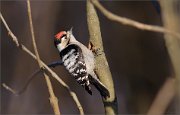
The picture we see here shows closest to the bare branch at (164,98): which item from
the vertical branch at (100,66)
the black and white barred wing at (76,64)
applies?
the vertical branch at (100,66)

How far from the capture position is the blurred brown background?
4.97 metres

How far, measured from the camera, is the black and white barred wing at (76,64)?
2311mm

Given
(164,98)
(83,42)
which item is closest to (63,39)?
(164,98)

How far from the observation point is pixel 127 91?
569 cm

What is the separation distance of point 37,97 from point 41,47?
584 millimetres

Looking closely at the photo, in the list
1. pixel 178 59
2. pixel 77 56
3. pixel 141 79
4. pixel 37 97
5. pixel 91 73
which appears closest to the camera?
pixel 178 59

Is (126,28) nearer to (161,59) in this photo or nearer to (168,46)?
(161,59)

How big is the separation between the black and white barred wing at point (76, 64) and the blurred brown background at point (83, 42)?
2.19 metres

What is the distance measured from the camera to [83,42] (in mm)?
5305

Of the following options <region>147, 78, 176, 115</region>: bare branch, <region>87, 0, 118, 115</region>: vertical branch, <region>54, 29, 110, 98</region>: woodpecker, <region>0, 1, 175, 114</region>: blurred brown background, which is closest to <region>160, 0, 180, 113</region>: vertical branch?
<region>147, 78, 176, 115</region>: bare branch

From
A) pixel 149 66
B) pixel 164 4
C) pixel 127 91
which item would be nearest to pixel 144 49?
pixel 149 66

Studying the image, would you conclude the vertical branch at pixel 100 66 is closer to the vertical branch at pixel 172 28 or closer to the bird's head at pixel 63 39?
the vertical branch at pixel 172 28

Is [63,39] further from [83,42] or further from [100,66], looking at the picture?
[83,42]

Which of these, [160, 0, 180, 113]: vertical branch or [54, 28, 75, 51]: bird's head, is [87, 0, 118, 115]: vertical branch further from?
[54, 28, 75, 51]: bird's head
